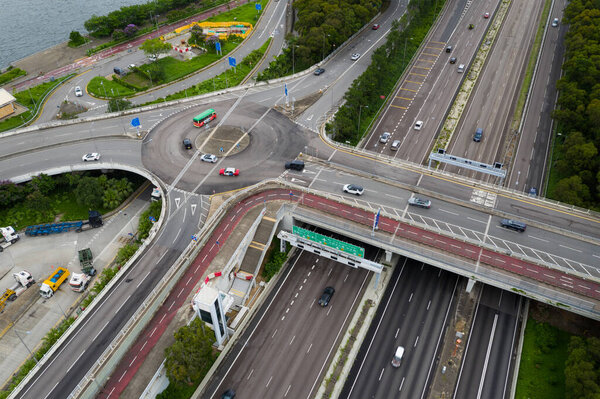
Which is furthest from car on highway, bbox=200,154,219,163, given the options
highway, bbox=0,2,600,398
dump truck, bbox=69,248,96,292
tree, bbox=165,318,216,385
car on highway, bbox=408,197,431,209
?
car on highway, bbox=408,197,431,209

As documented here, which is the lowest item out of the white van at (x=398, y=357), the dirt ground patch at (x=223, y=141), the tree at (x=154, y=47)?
the white van at (x=398, y=357)

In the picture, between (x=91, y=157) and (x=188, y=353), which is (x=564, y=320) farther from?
(x=91, y=157)

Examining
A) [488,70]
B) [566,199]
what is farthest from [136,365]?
[488,70]

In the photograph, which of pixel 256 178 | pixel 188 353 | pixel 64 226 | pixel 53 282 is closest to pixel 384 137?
pixel 256 178

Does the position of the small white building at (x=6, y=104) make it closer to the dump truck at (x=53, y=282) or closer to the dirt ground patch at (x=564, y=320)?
the dump truck at (x=53, y=282)

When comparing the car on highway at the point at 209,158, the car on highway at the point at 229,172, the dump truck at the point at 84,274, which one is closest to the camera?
the dump truck at the point at 84,274

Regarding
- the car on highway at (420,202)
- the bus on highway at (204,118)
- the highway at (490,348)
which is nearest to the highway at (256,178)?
the car on highway at (420,202)

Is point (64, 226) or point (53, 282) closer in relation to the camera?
point (53, 282)
